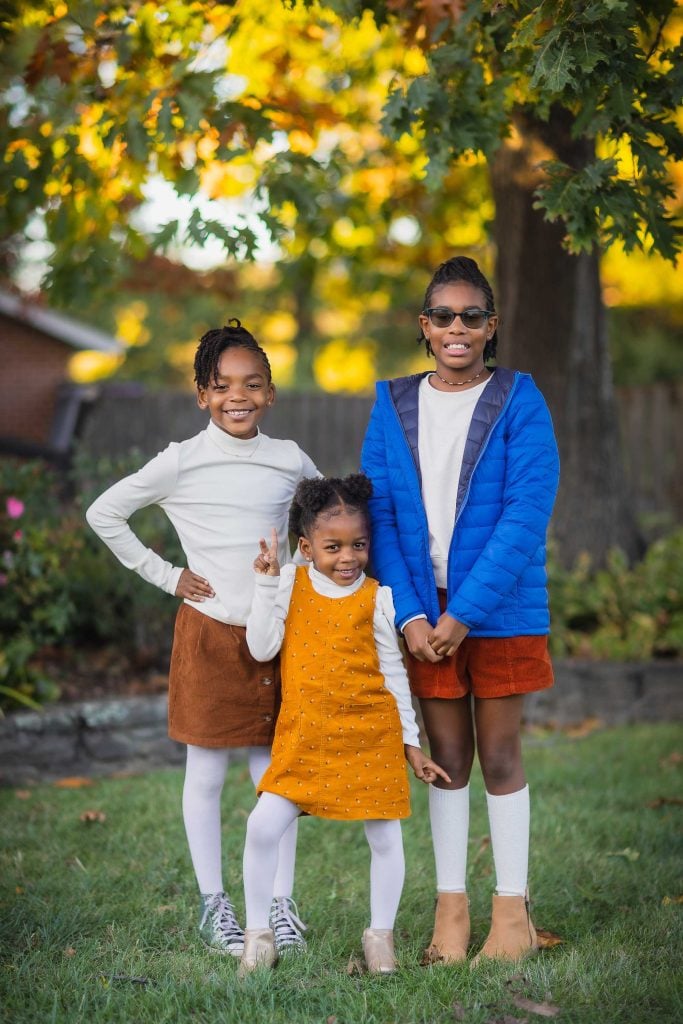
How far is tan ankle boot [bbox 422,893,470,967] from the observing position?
10.0ft

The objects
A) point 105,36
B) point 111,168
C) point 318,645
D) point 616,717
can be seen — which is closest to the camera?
point 318,645

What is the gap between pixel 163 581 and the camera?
10.5ft

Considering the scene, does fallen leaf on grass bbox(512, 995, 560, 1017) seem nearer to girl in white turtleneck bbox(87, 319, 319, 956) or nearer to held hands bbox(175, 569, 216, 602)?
girl in white turtleneck bbox(87, 319, 319, 956)

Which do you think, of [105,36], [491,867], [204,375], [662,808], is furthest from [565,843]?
[105,36]

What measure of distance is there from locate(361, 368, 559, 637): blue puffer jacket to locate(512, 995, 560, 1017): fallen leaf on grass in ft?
3.12

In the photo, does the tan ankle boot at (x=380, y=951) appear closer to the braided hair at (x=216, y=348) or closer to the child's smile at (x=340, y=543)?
the child's smile at (x=340, y=543)

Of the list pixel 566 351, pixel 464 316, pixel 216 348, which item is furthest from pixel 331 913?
pixel 566 351

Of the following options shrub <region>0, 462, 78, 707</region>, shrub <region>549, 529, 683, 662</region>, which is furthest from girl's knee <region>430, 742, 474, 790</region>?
shrub <region>549, 529, 683, 662</region>

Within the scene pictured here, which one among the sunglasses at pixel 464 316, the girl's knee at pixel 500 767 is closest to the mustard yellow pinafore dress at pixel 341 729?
the girl's knee at pixel 500 767

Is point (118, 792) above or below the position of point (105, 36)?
below

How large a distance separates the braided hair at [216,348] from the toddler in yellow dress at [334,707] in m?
0.46

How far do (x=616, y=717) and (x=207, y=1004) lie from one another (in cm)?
399

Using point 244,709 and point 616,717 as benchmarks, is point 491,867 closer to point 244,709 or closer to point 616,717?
point 244,709

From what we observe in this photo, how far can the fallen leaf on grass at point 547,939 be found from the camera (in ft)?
10.5
